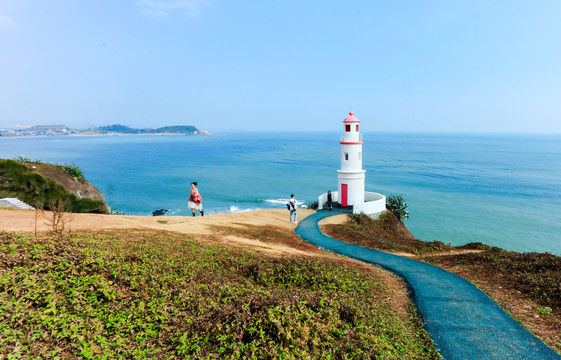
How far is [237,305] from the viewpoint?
24.4 ft

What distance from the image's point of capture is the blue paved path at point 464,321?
7.55 meters

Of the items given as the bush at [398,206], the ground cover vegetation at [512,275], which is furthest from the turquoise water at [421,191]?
the ground cover vegetation at [512,275]

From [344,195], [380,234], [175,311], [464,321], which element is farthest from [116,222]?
[344,195]

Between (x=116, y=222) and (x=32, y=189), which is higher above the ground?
(x=32, y=189)

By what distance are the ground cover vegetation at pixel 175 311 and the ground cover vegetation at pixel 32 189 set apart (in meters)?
17.7

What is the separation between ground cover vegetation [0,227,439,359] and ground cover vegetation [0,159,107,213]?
17.7 metres

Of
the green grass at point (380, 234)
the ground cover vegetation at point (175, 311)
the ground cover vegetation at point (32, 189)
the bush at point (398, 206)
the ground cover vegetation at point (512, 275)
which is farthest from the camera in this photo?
the bush at point (398, 206)

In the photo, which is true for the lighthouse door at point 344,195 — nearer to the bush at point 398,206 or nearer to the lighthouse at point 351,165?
the lighthouse at point 351,165

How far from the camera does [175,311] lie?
7312 millimetres

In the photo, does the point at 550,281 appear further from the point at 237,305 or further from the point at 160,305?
the point at 160,305

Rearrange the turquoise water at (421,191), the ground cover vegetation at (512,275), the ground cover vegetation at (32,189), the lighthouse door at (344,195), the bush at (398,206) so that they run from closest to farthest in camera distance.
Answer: the ground cover vegetation at (512,275) → the ground cover vegetation at (32,189) → the lighthouse door at (344,195) → the bush at (398,206) → the turquoise water at (421,191)

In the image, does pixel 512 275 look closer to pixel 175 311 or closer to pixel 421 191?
pixel 175 311

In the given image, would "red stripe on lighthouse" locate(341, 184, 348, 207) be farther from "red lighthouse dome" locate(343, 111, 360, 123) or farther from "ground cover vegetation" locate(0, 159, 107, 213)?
"ground cover vegetation" locate(0, 159, 107, 213)

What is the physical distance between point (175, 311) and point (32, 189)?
24.4 meters
